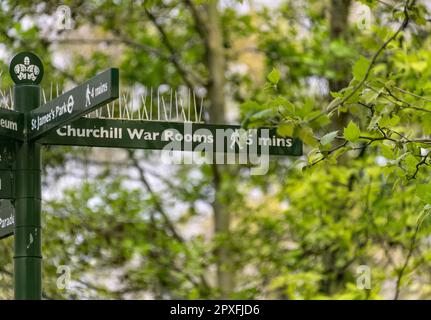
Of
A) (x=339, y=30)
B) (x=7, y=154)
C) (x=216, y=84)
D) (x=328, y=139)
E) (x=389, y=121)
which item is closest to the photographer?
(x=328, y=139)

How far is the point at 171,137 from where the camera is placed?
599 centimetres

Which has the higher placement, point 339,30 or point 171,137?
point 339,30

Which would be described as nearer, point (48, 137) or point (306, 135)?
point (306, 135)

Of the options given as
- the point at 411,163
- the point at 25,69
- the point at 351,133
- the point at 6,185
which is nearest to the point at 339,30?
the point at 411,163

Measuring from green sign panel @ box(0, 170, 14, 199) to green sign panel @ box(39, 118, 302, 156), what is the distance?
0.30 meters

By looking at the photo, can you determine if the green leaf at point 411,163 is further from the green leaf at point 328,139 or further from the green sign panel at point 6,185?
the green sign panel at point 6,185

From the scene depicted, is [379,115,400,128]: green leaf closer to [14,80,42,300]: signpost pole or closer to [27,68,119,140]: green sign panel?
[27,68,119,140]: green sign panel

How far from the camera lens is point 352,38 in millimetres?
13836

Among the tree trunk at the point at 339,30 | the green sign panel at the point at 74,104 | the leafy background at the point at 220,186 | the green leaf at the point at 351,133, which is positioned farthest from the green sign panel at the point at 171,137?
the tree trunk at the point at 339,30

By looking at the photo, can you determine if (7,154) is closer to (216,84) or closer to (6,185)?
(6,185)

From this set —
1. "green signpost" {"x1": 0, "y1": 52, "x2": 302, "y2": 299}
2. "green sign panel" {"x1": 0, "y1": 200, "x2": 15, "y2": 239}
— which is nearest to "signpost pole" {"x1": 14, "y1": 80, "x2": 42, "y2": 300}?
"green signpost" {"x1": 0, "y1": 52, "x2": 302, "y2": 299}

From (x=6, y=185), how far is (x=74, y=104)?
531mm

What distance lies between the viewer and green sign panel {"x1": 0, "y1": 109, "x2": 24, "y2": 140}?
5.57 m
